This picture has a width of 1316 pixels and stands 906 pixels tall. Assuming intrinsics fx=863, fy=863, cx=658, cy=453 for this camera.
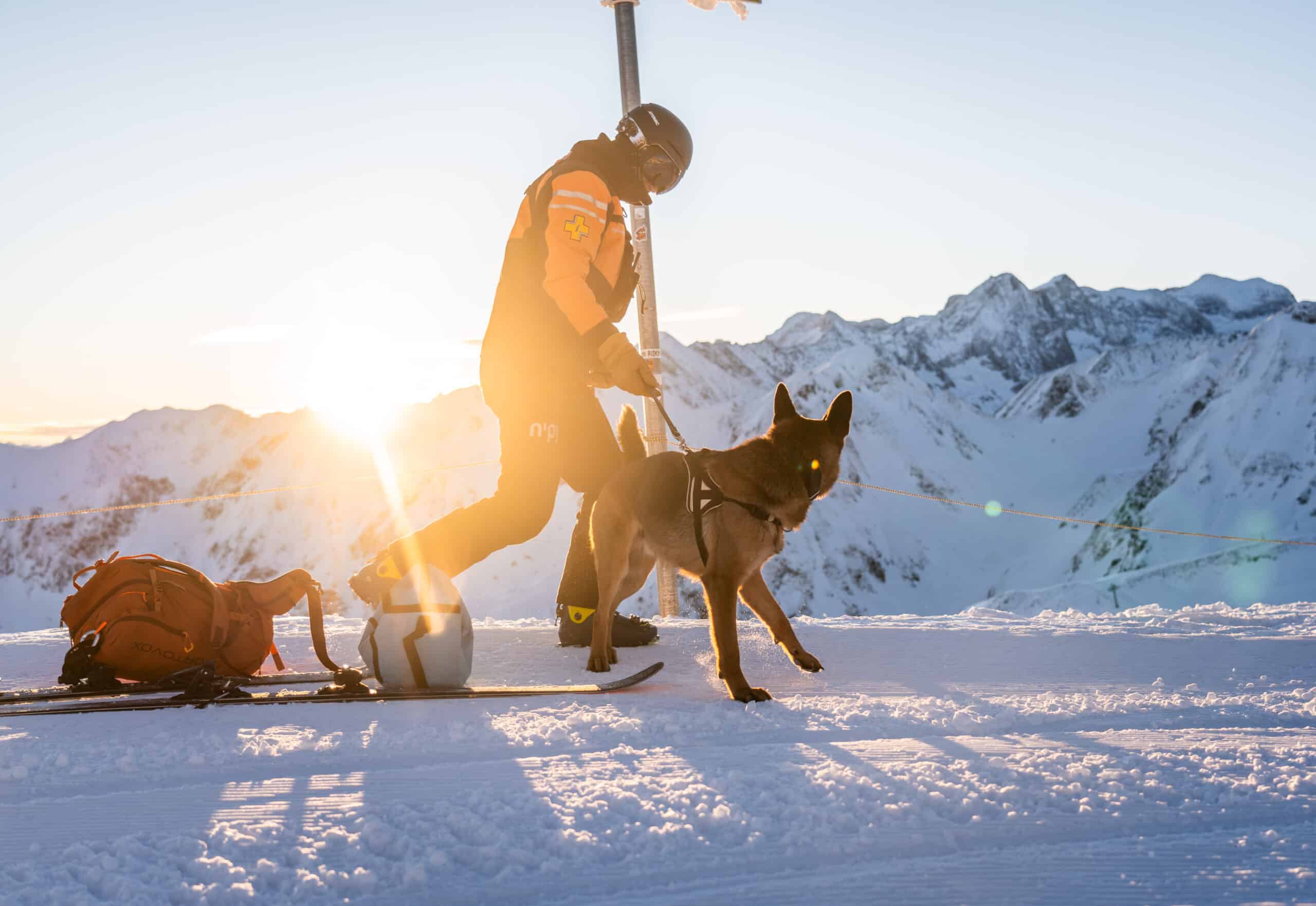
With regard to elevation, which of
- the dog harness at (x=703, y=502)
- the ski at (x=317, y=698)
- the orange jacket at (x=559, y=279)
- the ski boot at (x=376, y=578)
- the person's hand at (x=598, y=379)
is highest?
the orange jacket at (x=559, y=279)

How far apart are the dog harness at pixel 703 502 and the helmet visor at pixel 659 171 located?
72.5 inches

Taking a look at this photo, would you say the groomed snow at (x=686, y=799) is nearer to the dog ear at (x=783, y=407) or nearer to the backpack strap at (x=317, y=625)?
the backpack strap at (x=317, y=625)

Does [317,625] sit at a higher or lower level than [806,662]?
higher

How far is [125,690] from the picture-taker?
3.89 metres

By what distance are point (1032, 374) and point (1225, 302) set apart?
33.3 meters

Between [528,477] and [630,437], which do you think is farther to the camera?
[630,437]

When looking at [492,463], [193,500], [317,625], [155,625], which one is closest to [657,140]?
[317,625]

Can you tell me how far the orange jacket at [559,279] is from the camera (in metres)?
4.42

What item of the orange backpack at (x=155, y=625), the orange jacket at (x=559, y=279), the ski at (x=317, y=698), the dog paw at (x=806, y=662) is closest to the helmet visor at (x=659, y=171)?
the orange jacket at (x=559, y=279)

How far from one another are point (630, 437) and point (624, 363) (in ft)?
1.75

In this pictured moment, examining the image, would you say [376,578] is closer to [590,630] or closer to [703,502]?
[590,630]

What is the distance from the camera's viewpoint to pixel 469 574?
25.5 meters

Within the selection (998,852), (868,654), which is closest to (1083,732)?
(998,852)

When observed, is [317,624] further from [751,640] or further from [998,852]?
[998,852]
